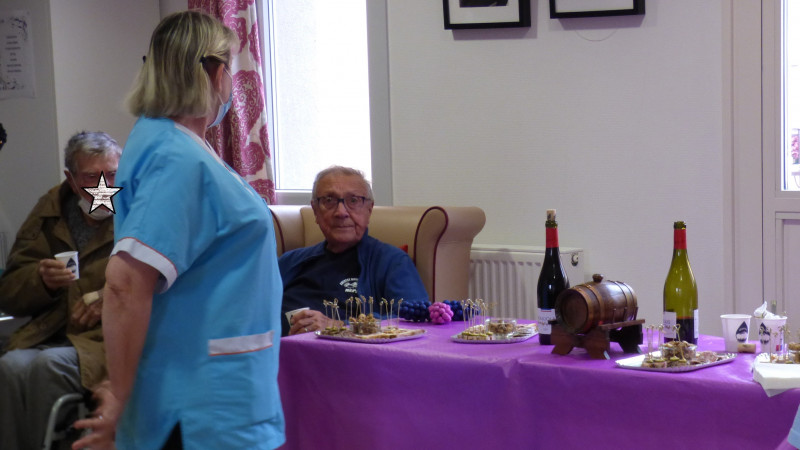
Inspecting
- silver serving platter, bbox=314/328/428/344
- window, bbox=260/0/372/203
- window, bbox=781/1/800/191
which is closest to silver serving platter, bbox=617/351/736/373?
silver serving platter, bbox=314/328/428/344

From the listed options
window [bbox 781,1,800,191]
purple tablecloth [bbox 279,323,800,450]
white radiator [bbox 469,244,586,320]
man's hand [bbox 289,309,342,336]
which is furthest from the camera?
white radiator [bbox 469,244,586,320]

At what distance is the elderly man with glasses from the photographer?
113 inches

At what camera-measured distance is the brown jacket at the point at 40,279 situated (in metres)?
2.90

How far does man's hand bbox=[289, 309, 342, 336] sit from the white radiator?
1178mm

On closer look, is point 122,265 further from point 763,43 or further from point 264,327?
point 763,43

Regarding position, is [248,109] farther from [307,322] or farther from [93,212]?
[307,322]

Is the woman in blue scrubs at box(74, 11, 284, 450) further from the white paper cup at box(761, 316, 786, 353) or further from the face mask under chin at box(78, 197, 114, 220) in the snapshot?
the face mask under chin at box(78, 197, 114, 220)

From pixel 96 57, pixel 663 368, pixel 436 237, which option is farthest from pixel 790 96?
pixel 96 57

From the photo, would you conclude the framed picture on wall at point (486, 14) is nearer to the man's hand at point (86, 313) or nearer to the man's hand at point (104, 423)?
the man's hand at point (86, 313)

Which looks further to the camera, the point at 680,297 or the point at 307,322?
the point at 307,322

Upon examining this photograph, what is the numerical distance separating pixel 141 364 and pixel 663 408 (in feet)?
3.08

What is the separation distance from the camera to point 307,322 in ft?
7.97

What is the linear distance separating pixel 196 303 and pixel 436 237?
1752 millimetres

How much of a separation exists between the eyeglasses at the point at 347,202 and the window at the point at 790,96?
57.9 inches
